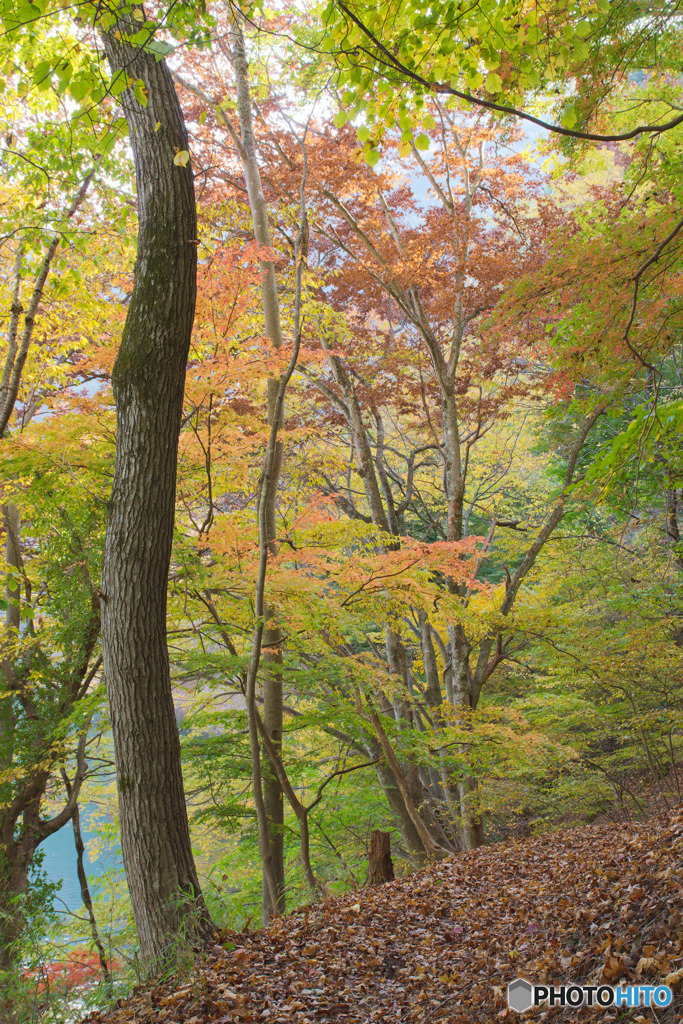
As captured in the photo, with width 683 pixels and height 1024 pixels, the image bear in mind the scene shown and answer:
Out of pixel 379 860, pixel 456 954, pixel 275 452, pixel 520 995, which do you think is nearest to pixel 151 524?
pixel 520 995

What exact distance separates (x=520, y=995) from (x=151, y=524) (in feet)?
8.86

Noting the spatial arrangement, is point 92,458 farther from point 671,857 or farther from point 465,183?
point 465,183

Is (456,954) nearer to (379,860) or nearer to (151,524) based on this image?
(151,524)

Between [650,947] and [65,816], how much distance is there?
269 inches

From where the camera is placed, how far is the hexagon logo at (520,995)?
2168mm

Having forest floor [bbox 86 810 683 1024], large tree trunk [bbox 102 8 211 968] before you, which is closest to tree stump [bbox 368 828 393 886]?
forest floor [bbox 86 810 683 1024]

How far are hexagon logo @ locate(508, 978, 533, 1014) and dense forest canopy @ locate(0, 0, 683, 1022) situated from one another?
1600 mm

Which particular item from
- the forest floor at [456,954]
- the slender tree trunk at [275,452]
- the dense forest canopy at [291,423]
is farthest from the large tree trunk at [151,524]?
the slender tree trunk at [275,452]

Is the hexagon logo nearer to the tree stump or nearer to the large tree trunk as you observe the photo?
the large tree trunk

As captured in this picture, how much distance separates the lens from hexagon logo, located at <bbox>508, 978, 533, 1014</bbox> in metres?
2.17

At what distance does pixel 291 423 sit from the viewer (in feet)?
35.6

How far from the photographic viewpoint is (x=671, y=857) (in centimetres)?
274

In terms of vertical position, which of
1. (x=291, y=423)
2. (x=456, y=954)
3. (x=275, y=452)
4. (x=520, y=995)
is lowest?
(x=456, y=954)

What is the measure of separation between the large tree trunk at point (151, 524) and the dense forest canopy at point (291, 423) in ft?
0.06
